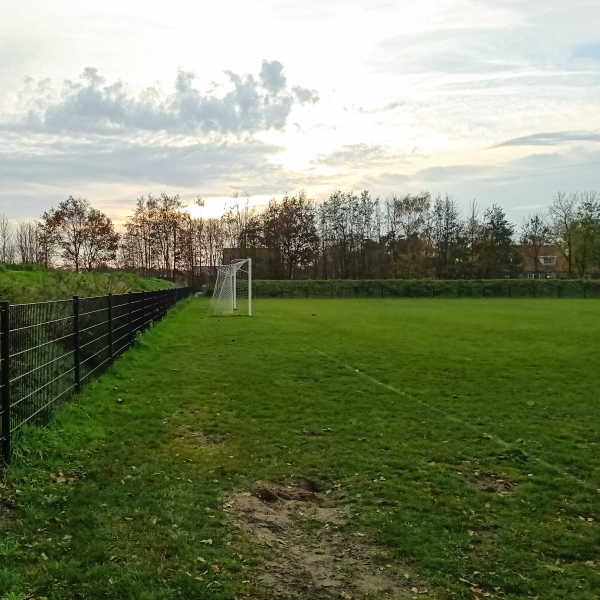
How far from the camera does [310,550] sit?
391 centimetres

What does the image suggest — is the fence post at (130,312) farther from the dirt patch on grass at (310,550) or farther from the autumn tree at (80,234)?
the autumn tree at (80,234)

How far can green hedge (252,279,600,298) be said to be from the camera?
54.1m

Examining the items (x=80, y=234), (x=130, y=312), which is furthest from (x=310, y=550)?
(x=80, y=234)

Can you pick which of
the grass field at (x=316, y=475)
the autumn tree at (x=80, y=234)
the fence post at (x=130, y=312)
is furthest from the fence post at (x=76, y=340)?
the autumn tree at (x=80, y=234)

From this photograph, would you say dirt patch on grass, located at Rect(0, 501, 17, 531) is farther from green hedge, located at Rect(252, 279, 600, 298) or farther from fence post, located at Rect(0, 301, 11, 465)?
green hedge, located at Rect(252, 279, 600, 298)

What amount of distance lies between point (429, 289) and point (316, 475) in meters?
51.0

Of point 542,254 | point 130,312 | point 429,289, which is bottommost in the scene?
point 429,289

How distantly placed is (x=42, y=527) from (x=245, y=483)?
5.84 feet

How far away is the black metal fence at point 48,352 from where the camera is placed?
4.98 meters

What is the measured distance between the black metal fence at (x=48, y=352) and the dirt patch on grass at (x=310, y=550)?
2.27m

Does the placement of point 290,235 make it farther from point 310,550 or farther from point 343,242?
point 310,550

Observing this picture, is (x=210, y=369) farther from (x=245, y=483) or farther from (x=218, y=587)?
(x=218, y=587)

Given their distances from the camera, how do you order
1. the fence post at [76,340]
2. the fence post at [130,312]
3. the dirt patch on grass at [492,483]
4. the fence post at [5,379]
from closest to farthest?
the fence post at [5,379] < the dirt patch on grass at [492,483] < the fence post at [76,340] < the fence post at [130,312]

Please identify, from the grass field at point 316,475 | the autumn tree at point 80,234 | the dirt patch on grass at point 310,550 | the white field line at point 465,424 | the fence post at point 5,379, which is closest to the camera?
the dirt patch on grass at point 310,550
